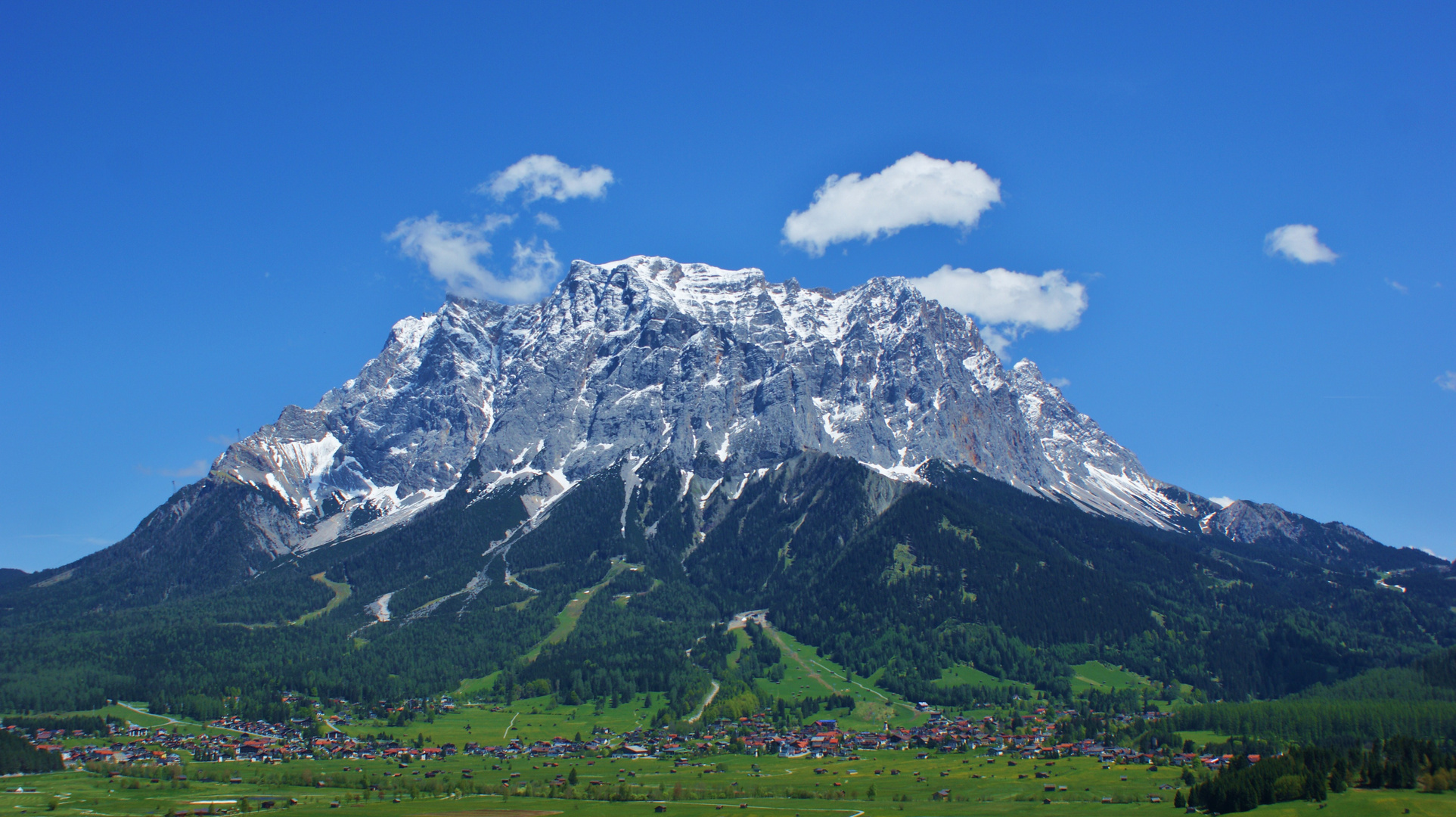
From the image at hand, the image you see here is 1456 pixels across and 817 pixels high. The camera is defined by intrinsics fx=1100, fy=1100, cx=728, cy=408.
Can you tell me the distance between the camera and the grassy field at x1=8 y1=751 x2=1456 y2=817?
14262cm

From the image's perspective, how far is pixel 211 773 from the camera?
177625 mm

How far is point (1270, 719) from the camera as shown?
19888cm

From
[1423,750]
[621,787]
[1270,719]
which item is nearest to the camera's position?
[1423,750]

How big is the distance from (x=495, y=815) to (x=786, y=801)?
130 ft

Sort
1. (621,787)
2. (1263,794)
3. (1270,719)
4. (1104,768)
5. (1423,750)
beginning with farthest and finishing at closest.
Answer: (1270,719), (1104,768), (621,787), (1423,750), (1263,794)

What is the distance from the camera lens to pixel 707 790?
529 ft

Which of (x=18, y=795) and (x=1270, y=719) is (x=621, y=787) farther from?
(x=1270, y=719)

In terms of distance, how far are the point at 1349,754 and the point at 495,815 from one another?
11473 centimetres

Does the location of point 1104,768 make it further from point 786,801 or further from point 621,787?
point 621,787

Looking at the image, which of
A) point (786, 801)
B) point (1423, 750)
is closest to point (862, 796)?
point (786, 801)

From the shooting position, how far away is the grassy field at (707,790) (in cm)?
14262

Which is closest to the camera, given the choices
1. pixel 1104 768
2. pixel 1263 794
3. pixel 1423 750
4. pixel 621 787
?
pixel 1263 794

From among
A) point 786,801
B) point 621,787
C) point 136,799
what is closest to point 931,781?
point 786,801

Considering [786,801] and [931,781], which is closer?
[786,801]
